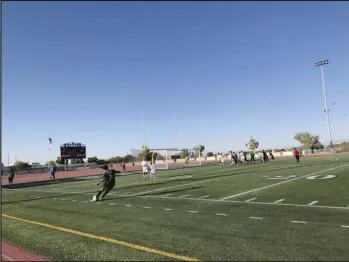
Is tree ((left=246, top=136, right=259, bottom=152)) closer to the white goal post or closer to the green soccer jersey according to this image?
the white goal post

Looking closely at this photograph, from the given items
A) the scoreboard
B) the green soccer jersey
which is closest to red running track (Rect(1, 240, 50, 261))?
the green soccer jersey

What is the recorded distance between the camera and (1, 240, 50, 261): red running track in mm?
6488

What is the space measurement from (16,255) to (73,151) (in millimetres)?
75967

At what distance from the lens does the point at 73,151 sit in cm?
7994

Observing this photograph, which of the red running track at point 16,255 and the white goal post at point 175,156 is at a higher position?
the white goal post at point 175,156

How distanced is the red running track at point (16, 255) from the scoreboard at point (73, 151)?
7408 centimetres

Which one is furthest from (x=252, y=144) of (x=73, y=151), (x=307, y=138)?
(x=73, y=151)

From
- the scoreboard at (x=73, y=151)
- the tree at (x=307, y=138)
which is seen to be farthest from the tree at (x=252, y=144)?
the scoreboard at (x=73, y=151)

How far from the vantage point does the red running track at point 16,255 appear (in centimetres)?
649

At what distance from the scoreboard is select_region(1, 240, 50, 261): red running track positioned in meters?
74.1

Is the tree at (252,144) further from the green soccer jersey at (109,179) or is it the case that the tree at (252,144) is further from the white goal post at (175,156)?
the green soccer jersey at (109,179)

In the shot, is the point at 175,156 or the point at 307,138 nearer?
the point at 175,156

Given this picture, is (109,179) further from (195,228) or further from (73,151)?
(73,151)

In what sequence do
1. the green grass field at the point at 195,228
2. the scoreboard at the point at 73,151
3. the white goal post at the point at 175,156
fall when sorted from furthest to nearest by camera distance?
the scoreboard at the point at 73,151
the white goal post at the point at 175,156
the green grass field at the point at 195,228
